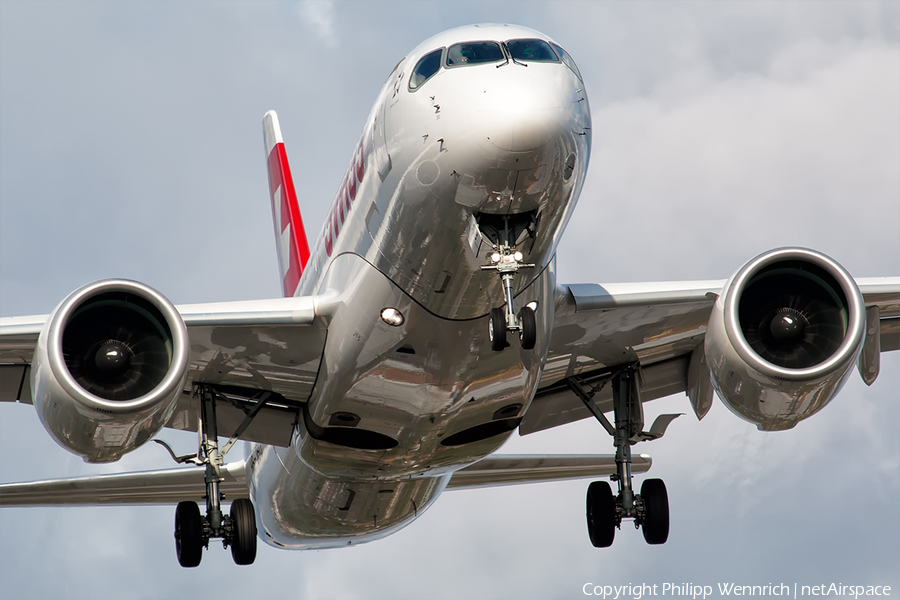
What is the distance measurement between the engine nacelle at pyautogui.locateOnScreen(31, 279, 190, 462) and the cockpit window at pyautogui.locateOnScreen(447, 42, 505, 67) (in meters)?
4.44

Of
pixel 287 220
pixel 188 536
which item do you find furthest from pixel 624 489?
pixel 287 220

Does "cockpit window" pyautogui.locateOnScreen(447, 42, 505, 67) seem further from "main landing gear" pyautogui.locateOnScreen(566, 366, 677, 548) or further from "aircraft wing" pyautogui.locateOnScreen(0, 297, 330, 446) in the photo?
"main landing gear" pyautogui.locateOnScreen(566, 366, 677, 548)

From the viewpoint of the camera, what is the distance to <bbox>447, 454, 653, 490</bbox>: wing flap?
810 inches

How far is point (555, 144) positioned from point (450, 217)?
1441 millimetres

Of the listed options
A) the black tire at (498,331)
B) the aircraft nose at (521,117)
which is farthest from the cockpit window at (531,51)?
the black tire at (498,331)

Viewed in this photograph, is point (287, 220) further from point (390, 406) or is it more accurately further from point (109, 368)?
point (109, 368)

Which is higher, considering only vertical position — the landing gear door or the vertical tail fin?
the landing gear door

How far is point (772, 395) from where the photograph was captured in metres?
15.3

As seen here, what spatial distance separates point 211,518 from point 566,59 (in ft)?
26.3

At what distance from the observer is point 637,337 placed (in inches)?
682

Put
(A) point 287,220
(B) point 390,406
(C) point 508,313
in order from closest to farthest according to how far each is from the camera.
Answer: (C) point 508,313, (B) point 390,406, (A) point 287,220

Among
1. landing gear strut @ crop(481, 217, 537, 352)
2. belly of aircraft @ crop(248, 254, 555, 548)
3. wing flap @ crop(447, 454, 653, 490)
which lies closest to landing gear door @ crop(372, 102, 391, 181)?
belly of aircraft @ crop(248, 254, 555, 548)

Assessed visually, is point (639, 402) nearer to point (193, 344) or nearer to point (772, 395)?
point (772, 395)

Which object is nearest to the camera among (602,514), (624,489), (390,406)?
(390,406)
